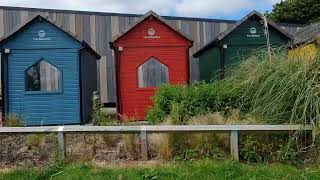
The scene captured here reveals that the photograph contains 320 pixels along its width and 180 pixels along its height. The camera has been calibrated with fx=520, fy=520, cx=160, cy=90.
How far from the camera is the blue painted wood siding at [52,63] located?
1393 cm

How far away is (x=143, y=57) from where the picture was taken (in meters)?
14.6

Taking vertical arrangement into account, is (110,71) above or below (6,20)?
below

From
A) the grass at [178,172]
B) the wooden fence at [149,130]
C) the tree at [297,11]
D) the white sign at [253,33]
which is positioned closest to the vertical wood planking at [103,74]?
the white sign at [253,33]

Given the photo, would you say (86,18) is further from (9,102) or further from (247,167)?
(247,167)

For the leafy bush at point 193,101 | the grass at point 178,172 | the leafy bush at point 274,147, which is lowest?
the grass at point 178,172

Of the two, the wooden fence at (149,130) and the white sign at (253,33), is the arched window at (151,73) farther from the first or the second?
the wooden fence at (149,130)

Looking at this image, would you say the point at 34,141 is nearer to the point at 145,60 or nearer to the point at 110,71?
the point at 145,60

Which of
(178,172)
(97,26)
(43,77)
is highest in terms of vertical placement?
(97,26)

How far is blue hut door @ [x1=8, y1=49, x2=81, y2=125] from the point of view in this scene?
13945 millimetres

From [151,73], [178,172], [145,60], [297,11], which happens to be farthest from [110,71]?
[297,11]

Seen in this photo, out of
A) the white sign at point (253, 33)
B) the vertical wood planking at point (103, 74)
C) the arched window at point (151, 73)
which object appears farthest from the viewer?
the vertical wood planking at point (103, 74)

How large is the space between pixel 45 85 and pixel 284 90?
25.0 feet

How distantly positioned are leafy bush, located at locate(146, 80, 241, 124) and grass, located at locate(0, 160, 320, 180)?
2211 millimetres

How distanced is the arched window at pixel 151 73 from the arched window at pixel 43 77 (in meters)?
2.30
